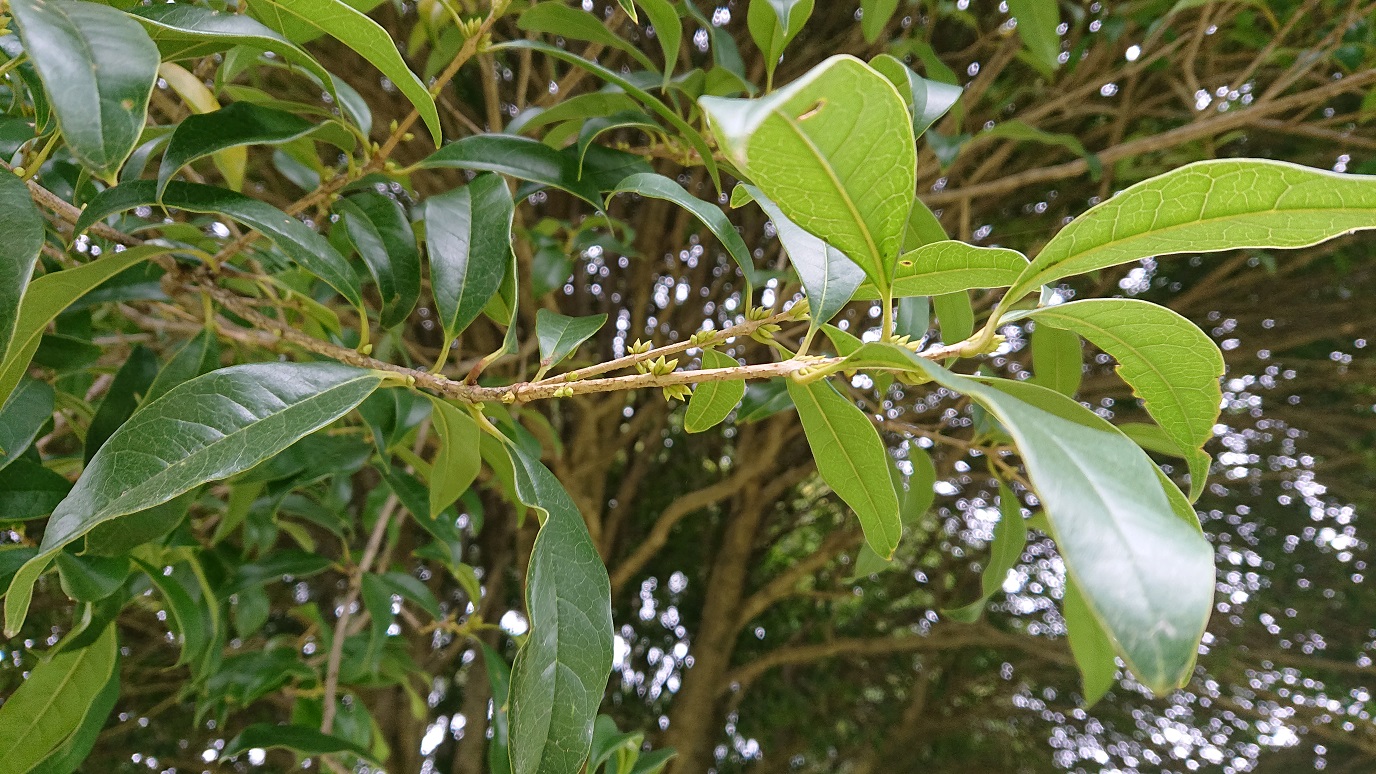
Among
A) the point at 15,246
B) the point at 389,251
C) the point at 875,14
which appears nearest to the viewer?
the point at 15,246

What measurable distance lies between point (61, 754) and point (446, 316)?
Answer: 490 millimetres

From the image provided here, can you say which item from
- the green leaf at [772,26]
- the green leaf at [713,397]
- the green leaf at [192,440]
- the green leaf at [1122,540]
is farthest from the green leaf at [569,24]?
the green leaf at [1122,540]

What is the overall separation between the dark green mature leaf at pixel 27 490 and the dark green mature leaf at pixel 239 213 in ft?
0.65

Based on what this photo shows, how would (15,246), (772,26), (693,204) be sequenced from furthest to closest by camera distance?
(772,26) < (693,204) < (15,246)

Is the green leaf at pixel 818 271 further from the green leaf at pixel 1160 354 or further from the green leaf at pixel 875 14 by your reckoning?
the green leaf at pixel 875 14

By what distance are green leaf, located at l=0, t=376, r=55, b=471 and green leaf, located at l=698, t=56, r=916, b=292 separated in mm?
516

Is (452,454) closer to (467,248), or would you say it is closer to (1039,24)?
(467,248)

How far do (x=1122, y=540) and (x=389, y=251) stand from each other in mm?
515

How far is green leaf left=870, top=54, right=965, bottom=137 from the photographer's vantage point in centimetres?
46

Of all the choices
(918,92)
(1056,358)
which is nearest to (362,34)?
(918,92)

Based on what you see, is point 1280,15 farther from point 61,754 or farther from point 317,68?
point 61,754

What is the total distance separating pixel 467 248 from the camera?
535mm

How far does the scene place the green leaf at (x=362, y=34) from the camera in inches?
15.9

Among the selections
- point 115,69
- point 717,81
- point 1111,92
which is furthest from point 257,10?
point 1111,92
